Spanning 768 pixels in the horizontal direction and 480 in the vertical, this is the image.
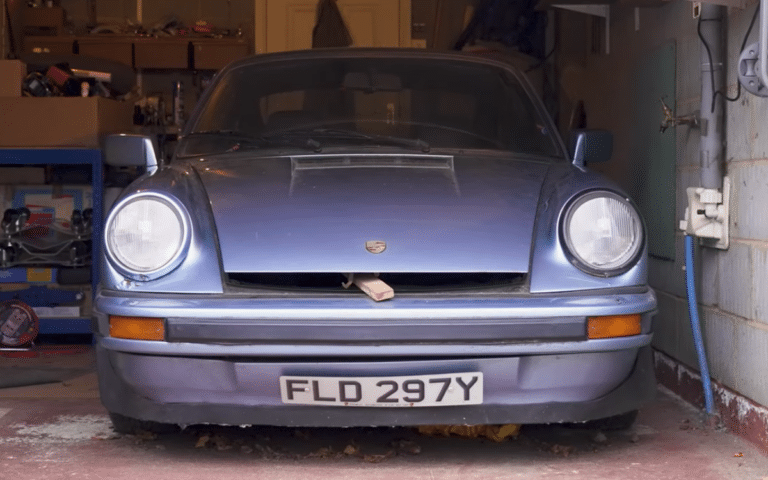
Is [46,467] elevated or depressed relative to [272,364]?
depressed

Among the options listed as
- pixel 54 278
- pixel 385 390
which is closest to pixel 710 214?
pixel 385 390

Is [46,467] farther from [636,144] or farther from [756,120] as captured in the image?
[636,144]

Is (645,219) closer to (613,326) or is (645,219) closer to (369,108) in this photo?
(369,108)

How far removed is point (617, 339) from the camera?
301 cm


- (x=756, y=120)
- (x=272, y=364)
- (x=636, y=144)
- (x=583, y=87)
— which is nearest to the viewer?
(x=272, y=364)

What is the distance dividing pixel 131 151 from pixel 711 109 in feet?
6.43

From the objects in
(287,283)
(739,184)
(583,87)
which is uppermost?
(583,87)

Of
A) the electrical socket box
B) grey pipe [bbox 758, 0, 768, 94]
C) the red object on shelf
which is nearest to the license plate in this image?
grey pipe [bbox 758, 0, 768, 94]

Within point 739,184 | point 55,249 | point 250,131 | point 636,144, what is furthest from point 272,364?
point 55,249

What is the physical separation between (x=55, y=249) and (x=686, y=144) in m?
3.38

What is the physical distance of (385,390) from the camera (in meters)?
2.93

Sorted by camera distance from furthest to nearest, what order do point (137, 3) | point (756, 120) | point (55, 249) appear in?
point (137, 3), point (55, 249), point (756, 120)

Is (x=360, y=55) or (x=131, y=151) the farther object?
(x=360, y=55)

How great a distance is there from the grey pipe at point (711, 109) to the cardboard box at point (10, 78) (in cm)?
368
